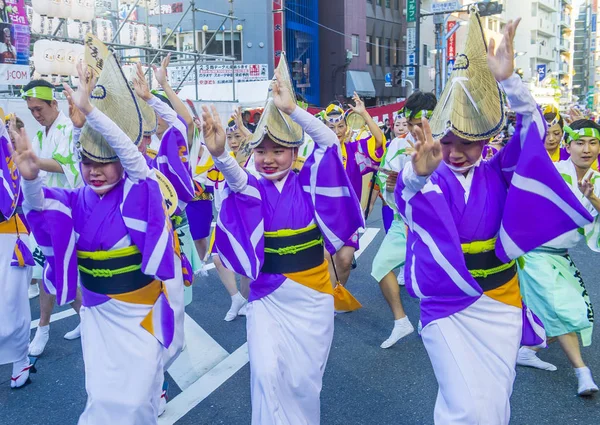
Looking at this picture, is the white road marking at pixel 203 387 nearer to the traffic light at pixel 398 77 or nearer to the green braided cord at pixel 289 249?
the green braided cord at pixel 289 249

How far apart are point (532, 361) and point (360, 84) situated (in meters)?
29.6

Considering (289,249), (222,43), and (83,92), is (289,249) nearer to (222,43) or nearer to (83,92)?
(83,92)

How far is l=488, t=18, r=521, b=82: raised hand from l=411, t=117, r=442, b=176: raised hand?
0.37 meters

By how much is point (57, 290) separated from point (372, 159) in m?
3.74

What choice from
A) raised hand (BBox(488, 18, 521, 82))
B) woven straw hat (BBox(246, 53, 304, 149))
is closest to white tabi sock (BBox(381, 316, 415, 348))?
woven straw hat (BBox(246, 53, 304, 149))

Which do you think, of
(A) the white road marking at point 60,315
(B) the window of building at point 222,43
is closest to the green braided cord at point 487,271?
(A) the white road marking at point 60,315

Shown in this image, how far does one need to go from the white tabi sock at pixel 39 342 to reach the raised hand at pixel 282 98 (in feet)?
9.74

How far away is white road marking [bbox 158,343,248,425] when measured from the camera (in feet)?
12.2

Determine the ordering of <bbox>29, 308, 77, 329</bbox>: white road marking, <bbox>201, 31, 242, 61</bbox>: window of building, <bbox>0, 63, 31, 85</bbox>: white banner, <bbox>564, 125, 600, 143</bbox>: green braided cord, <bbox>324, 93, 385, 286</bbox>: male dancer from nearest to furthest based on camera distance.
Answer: <bbox>564, 125, 600, 143</bbox>: green braided cord, <bbox>29, 308, 77, 329</bbox>: white road marking, <bbox>324, 93, 385, 286</bbox>: male dancer, <bbox>0, 63, 31, 85</bbox>: white banner, <bbox>201, 31, 242, 61</bbox>: window of building

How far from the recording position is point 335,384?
4199mm

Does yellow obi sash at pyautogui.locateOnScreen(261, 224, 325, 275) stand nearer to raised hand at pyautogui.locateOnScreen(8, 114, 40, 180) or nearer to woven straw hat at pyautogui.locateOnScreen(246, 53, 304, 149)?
woven straw hat at pyautogui.locateOnScreen(246, 53, 304, 149)

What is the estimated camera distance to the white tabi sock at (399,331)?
4852mm

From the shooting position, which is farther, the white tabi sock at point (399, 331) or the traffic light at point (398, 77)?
the traffic light at point (398, 77)

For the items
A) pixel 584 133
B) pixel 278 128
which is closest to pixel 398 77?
pixel 584 133
